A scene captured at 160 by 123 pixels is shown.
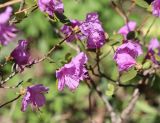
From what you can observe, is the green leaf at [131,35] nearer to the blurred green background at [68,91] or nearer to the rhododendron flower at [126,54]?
the rhododendron flower at [126,54]

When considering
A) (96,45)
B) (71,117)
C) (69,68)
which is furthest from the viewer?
(71,117)

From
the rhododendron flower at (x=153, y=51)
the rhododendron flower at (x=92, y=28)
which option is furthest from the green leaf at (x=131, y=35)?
the rhododendron flower at (x=92, y=28)

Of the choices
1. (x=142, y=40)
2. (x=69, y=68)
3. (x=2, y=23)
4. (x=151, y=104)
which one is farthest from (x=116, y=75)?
(x=151, y=104)

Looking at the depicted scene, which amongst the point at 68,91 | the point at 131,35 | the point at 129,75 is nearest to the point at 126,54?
the point at 129,75

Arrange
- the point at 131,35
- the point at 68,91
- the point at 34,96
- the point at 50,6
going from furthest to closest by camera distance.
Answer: the point at 68,91
the point at 131,35
the point at 34,96
the point at 50,6

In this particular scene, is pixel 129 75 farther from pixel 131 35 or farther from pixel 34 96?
pixel 34 96

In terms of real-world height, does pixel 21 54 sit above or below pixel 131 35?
above

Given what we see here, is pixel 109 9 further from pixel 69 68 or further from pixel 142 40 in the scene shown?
pixel 69 68
